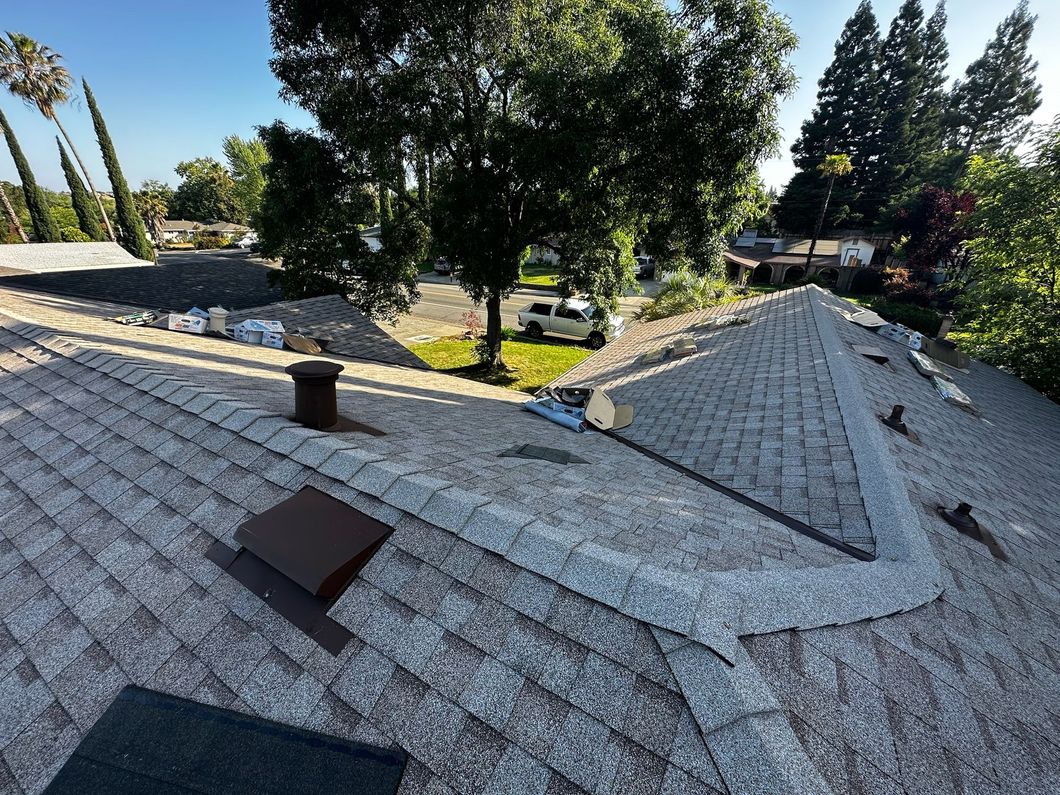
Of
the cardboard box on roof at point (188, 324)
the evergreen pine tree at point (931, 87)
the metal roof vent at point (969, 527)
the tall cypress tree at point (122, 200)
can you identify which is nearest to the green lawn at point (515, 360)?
the cardboard box on roof at point (188, 324)

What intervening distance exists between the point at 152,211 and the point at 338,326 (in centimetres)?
7720

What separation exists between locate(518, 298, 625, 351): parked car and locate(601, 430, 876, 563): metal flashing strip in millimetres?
12784

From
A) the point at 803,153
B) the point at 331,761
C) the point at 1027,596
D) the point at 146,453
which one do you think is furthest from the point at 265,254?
the point at 803,153

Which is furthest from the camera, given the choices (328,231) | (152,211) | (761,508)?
(152,211)

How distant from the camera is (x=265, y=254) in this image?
603 inches

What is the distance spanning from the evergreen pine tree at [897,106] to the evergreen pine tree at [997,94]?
8.47 meters

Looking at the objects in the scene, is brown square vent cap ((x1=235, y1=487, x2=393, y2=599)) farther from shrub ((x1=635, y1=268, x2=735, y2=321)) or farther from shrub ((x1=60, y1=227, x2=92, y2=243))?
shrub ((x1=60, y1=227, x2=92, y2=243))

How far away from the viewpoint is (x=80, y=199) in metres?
37.2

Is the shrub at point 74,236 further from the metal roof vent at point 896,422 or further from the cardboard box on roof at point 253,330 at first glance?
the metal roof vent at point 896,422

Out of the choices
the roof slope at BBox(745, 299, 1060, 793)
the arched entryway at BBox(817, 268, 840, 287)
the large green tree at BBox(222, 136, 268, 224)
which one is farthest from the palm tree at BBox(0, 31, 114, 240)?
the arched entryway at BBox(817, 268, 840, 287)

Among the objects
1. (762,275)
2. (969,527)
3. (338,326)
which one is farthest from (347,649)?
(762,275)

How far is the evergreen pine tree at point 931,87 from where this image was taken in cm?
4788

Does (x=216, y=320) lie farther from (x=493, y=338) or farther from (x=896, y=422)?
(x=896, y=422)

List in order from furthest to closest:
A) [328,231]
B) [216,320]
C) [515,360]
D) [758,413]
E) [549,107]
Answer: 1. [515,360]
2. [328,231]
3. [549,107]
4. [216,320]
5. [758,413]
